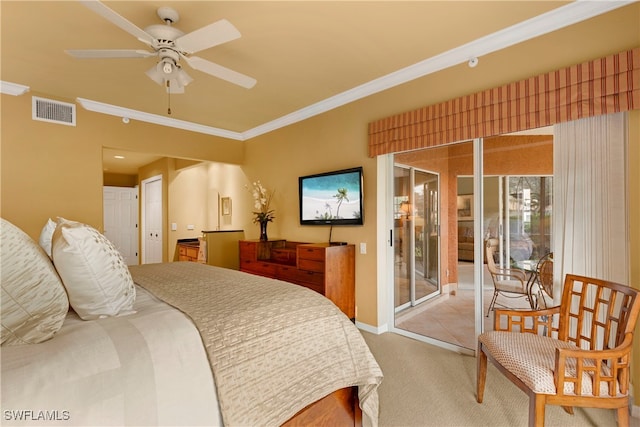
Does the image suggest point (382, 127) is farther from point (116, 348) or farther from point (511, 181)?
point (116, 348)

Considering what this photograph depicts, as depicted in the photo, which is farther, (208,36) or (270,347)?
(208,36)

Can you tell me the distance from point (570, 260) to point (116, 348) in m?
2.69

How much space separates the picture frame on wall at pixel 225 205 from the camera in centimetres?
541

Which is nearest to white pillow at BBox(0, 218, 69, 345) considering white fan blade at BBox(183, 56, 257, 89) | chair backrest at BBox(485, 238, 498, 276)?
white fan blade at BBox(183, 56, 257, 89)

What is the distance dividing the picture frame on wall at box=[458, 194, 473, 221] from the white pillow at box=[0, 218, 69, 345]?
2.85 metres

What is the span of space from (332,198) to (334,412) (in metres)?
2.41

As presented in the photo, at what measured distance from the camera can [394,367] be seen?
7.98ft

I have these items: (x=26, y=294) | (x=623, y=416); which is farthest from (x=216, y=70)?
(x=623, y=416)

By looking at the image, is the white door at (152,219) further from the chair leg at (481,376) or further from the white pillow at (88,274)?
the chair leg at (481,376)

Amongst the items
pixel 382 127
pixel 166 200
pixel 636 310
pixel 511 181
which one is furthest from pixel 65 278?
pixel 166 200

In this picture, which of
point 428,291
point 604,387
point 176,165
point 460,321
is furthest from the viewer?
point 176,165

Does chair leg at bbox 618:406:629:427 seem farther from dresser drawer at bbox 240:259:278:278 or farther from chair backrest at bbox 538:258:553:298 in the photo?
dresser drawer at bbox 240:259:278:278

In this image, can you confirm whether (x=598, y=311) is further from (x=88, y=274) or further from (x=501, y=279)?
(x=88, y=274)

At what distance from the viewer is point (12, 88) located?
3047 mm
